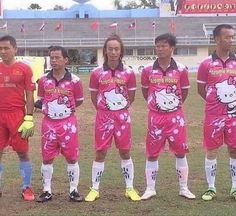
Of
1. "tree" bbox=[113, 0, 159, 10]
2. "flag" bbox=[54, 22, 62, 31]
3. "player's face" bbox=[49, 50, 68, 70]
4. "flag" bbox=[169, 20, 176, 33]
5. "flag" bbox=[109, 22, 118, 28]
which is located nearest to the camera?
"player's face" bbox=[49, 50, 68, 70]

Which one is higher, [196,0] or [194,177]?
[196,0]

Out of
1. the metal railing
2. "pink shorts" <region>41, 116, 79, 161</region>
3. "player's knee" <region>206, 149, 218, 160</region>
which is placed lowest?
"player's knee" <region>206, 149, 218, 160</region>

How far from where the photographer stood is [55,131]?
6539 millimetres

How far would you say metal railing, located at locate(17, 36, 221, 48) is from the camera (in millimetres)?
60094

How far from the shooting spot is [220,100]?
21.7 ft

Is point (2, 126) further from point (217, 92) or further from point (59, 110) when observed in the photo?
point (217, 92)

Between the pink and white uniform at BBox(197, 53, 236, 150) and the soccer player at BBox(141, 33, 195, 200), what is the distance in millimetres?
317

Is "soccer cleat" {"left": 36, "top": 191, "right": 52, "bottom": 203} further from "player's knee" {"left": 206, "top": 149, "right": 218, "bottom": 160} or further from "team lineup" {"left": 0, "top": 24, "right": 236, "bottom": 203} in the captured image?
"player's knee" {"left": 206, "top": 149, "right": 218, "bottom": 160}

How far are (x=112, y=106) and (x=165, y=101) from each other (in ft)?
2.13

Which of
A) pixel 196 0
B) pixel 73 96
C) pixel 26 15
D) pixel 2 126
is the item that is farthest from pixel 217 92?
pixel 26 15

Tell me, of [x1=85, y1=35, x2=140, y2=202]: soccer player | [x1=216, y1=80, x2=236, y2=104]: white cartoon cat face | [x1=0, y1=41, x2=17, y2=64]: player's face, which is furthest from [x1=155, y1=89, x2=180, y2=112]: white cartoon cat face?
[x1=0, y1=41, x2=17, y2=64]: player's face

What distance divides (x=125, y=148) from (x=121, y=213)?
2.93 feet

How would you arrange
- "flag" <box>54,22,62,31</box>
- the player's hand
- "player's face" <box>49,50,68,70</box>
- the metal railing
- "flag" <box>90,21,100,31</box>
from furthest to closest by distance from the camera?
"flag" <box>90,21,100,31</box>
"flag" <box>54,22,62,31</box>
the metal railing
"player's face" <box>49,50,68,70</box>
the player's hand

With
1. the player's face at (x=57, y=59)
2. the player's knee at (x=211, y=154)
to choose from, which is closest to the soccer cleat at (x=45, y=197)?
the player's face at (x=57, y=59)
